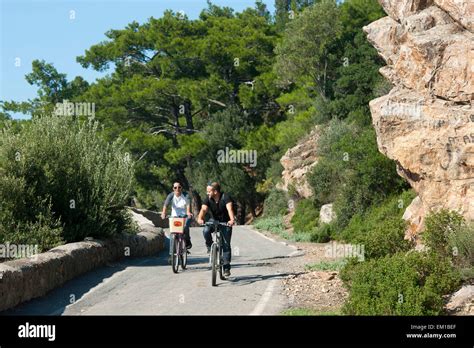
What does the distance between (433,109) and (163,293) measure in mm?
9795

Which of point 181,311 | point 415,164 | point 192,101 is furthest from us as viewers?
point 192,101

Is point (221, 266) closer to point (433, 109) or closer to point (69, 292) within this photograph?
point (69, 292)

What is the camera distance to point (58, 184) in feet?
Result: 61.6

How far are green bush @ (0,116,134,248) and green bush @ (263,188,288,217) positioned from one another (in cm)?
2623

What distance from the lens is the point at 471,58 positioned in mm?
18438

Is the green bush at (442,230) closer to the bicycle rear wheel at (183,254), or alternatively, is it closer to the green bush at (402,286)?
the green bush at (402,286)

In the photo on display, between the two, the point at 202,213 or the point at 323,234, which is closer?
the point at 202,213

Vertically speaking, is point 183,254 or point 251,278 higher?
point 183,254

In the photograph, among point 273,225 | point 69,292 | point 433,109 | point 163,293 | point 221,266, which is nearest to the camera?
point 163,293

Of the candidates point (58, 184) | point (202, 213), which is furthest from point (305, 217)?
point (202, 213)

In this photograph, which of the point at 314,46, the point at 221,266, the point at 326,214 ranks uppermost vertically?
the point at 314,46
